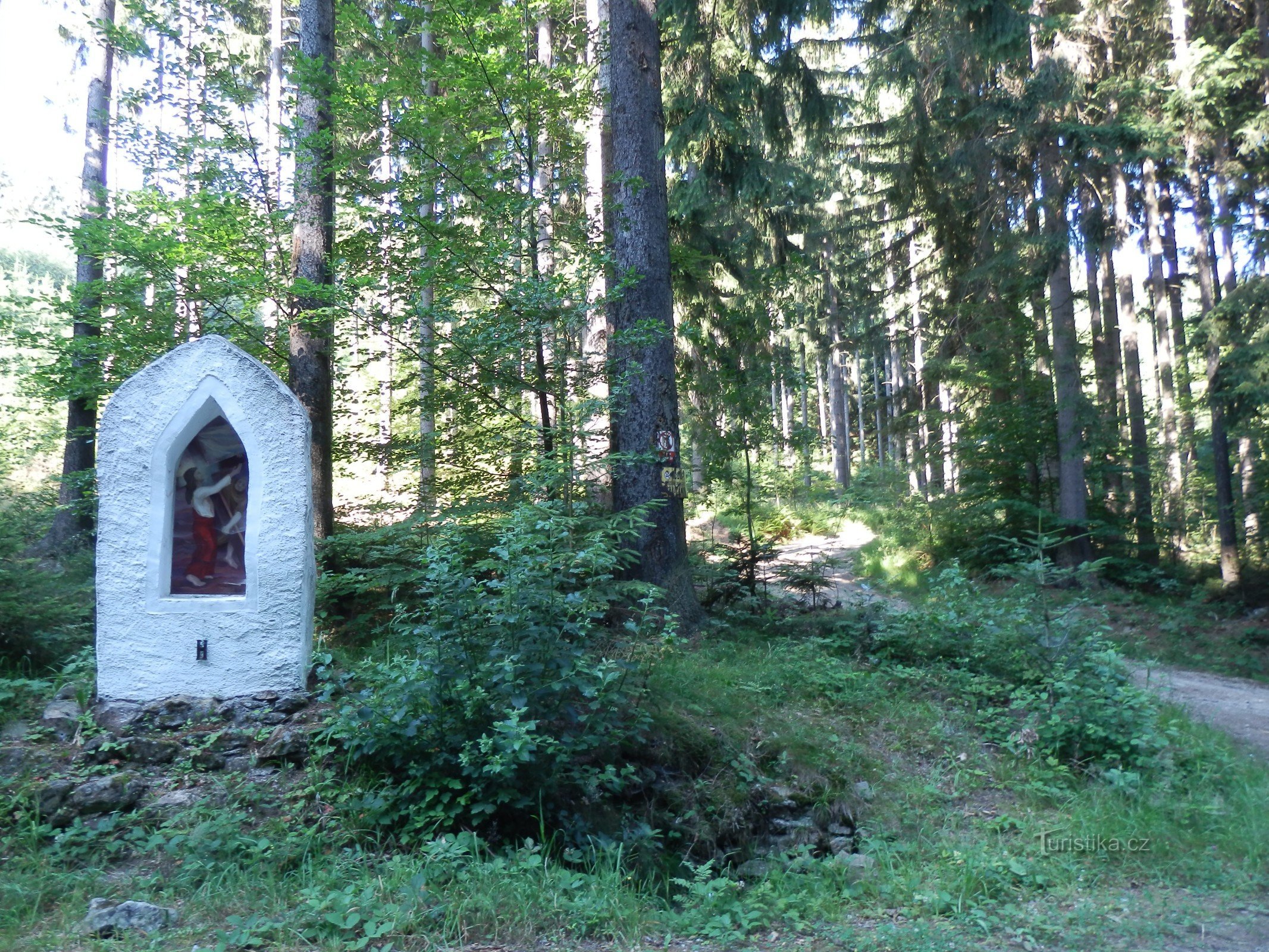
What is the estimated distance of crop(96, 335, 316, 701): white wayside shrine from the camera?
19.5 ft

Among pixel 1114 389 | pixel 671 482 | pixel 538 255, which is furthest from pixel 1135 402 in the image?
pixel 538 255

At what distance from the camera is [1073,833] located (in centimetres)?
525

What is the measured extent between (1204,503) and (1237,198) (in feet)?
25.6

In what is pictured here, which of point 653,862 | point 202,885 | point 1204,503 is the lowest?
point 653,862

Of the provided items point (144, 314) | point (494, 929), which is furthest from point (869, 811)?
point (144, 314)

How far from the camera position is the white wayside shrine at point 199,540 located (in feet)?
19.5

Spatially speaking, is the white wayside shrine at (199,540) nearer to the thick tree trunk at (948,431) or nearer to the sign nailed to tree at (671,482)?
the sign nailed to tree at (671,482)

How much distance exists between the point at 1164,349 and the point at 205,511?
2142cm

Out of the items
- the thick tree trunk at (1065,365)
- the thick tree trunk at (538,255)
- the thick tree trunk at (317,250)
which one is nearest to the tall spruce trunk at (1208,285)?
the thick tree trunk at (1065,365)

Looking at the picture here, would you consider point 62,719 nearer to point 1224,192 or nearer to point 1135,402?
point 1224,192

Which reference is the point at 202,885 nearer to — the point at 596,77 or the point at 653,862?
the point at 653,862

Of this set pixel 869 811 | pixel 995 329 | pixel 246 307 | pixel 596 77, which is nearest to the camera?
pixel 869 811

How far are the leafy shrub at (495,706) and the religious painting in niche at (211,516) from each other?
5.38 ft

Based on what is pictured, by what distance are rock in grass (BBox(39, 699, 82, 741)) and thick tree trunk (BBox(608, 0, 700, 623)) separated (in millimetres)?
5170
